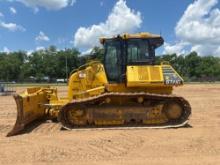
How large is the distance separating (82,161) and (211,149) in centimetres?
317

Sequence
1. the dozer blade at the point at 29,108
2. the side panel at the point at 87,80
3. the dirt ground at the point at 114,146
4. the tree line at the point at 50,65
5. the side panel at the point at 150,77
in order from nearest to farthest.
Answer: the dirt ground at the point at 114,146 → the dozer blade at the point at 29,108 → the side panel at the point at 150,77 → the side panel at the point at 87,80 → the tree line at the point at 50,65

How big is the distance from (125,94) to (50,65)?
95.0 m

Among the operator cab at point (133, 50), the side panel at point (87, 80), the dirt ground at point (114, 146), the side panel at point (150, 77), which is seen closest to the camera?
the dirt ground at point (114, 146)

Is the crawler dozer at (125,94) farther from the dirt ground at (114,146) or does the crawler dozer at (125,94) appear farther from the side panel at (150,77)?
the dirt ground at (114,146)

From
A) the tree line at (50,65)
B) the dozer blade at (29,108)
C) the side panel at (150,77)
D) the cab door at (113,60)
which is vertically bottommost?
the dozer blade at (29,108)

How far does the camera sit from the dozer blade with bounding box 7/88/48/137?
1292 centimetres

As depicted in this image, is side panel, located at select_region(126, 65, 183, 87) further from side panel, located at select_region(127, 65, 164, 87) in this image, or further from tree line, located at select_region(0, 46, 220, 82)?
tree line, located at select_region(0, 46, 220, 82)

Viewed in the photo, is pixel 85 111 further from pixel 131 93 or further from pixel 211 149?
pixel 211 149

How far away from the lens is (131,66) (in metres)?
14.2

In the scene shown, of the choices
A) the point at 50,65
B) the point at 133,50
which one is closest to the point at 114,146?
the point at 133,50

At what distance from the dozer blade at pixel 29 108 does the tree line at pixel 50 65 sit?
77.6m

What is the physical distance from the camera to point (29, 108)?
13852 millimetres

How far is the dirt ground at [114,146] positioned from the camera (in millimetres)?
9094

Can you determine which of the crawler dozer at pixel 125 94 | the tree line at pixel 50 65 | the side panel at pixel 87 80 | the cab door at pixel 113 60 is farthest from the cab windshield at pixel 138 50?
the tree line at pixel 50 65
